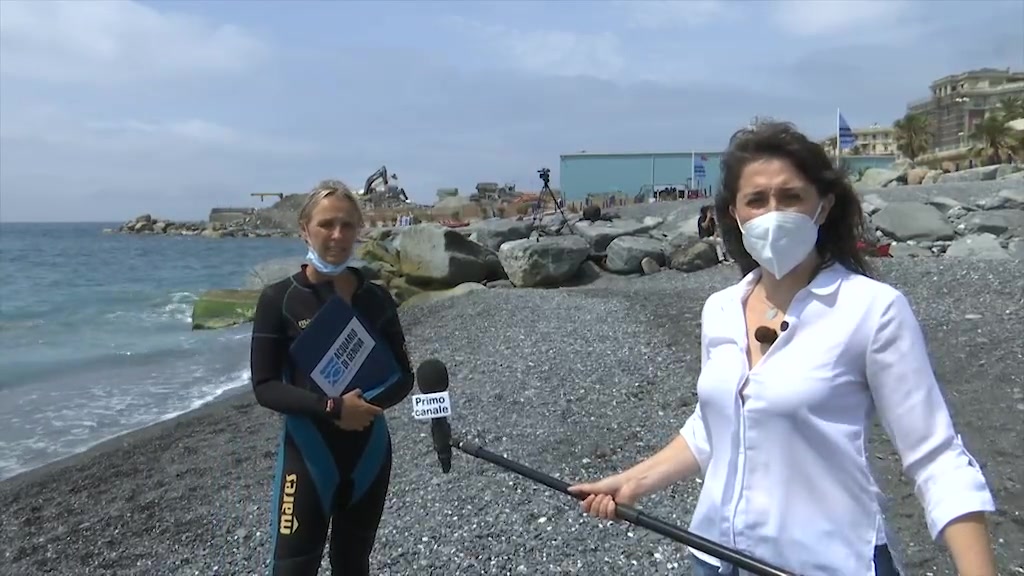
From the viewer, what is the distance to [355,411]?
3.18 meters

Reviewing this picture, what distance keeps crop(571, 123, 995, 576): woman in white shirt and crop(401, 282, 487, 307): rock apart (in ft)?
54.1

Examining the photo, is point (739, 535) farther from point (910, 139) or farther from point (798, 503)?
point (910, 139)

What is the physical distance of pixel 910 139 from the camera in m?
67.6

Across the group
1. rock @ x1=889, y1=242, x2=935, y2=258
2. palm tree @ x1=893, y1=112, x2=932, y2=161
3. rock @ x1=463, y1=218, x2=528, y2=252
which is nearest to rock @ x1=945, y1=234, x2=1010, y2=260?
rock @ x1=889, y1=242, x2=935, y2=258

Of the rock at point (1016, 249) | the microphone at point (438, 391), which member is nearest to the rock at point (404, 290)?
the rock at point (1016, 249)

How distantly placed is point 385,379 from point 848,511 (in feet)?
6.41

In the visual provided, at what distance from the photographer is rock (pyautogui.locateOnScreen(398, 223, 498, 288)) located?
19.9 metres

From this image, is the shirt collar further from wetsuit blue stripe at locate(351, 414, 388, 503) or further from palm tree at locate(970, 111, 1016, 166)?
palm tree at locate(970, 111, 1016, 166)

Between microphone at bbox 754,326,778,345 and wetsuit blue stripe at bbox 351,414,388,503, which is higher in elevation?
microphone at bbox 754,326,778,345

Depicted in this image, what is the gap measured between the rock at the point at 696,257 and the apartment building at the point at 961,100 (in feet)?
214

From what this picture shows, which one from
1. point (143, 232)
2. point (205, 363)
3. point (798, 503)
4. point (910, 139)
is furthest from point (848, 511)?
point (143, 232)

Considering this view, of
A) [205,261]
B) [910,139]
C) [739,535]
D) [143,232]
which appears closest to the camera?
[739,535]

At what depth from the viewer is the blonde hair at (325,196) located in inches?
131

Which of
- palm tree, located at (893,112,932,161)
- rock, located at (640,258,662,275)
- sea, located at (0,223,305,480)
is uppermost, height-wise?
palm tree, located at (893,112,932,161)
